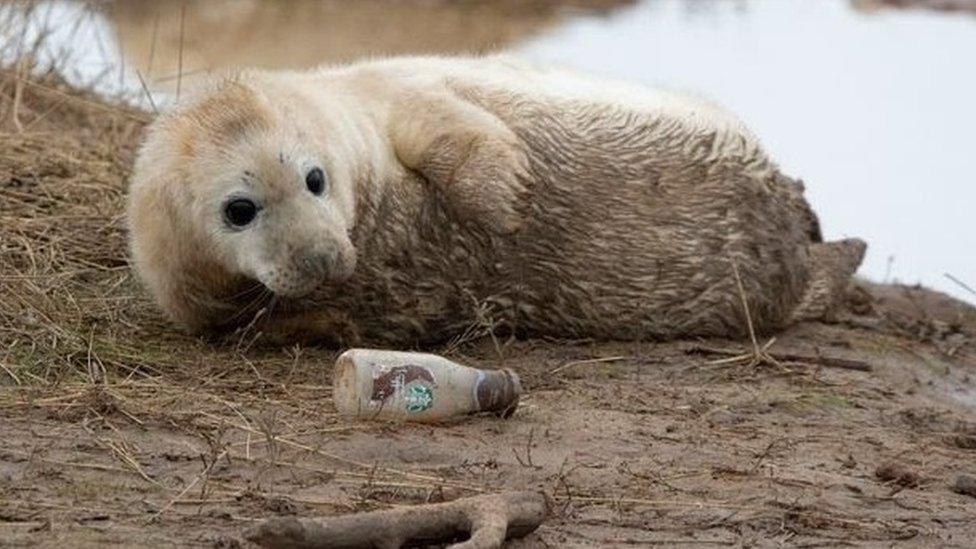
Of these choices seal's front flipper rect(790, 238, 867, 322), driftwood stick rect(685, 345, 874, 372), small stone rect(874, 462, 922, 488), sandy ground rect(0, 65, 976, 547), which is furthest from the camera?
seal's front flipper rect(790, 238, 867, 322)

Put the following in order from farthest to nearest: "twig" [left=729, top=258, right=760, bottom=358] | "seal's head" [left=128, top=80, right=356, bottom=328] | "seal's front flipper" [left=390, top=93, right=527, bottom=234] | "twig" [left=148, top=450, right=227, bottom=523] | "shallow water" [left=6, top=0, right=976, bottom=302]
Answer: "shallow water" [left=6, top=0, right=976, bottom=302] < "twig" [left=729, top=258, right=760, bottom=358] < "seal's front flipper" [left=390, top=93, right=527, bottom=234] < "seal's head" [left=128, top=80, right=356, bottom=328] < "twig" [left=148, top=450, right=227, bottom=523]

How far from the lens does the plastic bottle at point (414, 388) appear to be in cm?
576

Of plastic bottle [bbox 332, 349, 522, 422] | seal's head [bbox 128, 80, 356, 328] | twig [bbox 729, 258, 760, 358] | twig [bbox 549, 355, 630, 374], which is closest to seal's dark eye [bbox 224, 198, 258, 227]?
seal's head [bbox 128, 80, 356, 328]

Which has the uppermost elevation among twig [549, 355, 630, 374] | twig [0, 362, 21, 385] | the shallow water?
twig [0, 362, 21, 385]

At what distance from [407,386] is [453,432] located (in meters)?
0.18

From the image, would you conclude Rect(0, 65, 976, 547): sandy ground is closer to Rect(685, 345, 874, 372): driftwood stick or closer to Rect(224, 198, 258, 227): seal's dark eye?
Rect(685, 345, 874, 372): driftwood stick

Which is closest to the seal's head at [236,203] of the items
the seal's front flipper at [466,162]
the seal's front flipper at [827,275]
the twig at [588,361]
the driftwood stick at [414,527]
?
the seal's front flipper at [466,162]

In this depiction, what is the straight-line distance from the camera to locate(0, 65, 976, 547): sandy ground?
5.00 metres

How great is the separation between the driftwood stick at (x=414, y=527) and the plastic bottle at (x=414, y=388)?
3.34 ft

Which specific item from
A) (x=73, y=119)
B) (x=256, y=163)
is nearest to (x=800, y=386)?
(x=256, y=163)

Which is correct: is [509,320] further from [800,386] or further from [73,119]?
[73,119]

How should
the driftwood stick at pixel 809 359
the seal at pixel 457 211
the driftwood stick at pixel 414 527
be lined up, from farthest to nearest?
the driftwood stick at pixel 809 359
the seal at pixel 457 211
the driftwood stick at pixel 414 527

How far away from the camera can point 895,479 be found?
5.73 metres

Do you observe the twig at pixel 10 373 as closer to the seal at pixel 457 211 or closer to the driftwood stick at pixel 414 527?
the seal at pixel 457 211
